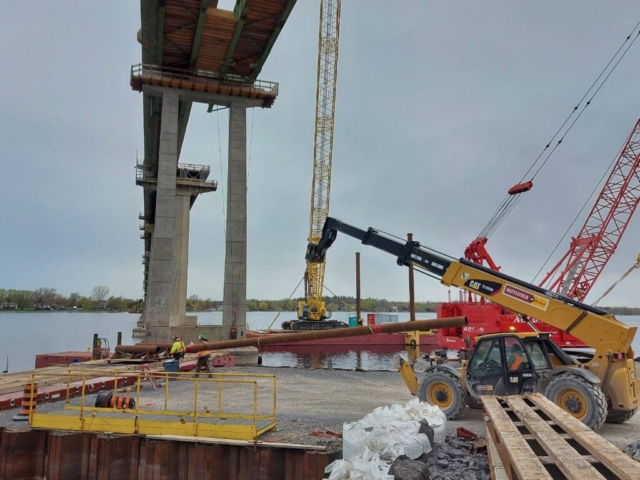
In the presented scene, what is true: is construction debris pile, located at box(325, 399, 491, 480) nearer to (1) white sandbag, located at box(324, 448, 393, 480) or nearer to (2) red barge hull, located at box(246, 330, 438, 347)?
(1) white sandbag, located at box(324, 448, 393, 480)

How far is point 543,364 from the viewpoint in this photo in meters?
10.5

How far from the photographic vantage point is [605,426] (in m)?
10.4

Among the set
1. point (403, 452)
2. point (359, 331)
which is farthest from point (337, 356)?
point (403, 452)

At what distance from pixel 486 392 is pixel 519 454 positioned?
16.7 ft

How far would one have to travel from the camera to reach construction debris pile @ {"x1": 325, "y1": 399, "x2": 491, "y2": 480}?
669 centimetres

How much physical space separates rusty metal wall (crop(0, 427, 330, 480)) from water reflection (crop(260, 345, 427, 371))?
26574mm

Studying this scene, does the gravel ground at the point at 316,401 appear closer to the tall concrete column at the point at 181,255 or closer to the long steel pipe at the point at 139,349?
the long steel pipe at the point at 139,349

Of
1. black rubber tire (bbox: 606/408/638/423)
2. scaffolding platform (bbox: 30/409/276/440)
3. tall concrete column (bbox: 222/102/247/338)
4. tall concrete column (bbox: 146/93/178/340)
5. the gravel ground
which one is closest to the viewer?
scaffolding platform (bbox: 30/409/276/440)

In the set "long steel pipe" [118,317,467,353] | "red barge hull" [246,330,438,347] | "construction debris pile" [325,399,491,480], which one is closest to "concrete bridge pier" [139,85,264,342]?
"long steel pipe" [118,317,467,353]

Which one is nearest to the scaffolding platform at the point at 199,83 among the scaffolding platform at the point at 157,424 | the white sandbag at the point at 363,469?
the scaffolding platform at the point at 157,424

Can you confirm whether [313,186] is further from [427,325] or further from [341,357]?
[427,325]

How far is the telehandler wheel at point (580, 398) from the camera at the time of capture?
9078mm

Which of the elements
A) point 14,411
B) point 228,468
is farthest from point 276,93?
point 228,468

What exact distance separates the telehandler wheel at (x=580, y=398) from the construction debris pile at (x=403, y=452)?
7.69 feet
